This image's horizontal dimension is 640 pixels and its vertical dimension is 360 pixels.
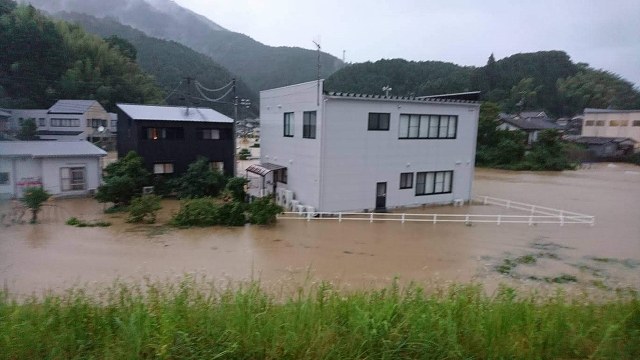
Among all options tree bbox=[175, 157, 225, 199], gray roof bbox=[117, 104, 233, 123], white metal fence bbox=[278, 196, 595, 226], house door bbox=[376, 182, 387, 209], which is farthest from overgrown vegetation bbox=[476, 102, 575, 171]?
tree bbox=[175, 157, 225, 199]

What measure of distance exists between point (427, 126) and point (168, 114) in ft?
41.5

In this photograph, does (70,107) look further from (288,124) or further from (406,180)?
(406,180)

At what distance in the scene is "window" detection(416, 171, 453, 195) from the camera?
1627cm

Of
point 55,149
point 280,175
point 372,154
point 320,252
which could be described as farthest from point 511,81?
point 55,149

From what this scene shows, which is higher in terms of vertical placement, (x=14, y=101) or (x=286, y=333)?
(x=14, y=101)

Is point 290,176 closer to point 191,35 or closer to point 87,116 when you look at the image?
point 87,116

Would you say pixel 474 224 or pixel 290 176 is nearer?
pixel 474 224

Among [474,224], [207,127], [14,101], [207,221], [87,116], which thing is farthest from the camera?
[87,116]

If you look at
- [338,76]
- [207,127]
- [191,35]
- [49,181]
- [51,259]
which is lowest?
[51,259]

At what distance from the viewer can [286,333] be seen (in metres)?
2.81

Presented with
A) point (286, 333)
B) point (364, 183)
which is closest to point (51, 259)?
point (286, 333)

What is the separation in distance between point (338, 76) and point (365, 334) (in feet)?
187

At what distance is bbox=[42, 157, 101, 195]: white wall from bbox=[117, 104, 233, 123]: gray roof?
2805 millimetres

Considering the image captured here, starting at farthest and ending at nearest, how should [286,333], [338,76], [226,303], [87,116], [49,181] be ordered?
[338,76]
[87,116]
[49,181]
[226,303]
[286,333]
